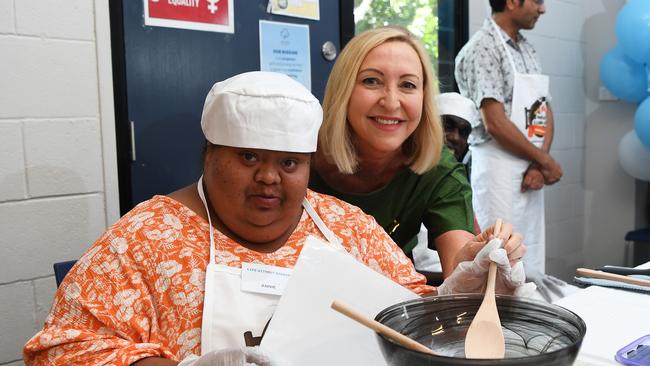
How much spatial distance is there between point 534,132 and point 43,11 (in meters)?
2.39

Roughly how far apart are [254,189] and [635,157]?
3299 mm

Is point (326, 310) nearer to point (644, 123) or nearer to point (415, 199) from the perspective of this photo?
point (415, 199)

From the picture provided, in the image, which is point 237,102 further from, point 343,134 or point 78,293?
point 343,134

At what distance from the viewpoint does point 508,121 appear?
3137mm

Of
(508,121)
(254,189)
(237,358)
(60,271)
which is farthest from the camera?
(508,121)

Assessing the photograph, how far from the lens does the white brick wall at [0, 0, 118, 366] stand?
5.98ft

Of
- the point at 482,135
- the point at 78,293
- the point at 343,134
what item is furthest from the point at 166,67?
the point at 482,135

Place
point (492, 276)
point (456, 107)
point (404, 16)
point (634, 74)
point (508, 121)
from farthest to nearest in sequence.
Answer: point (634, 74) < point (404, 16) < point (508, 121) < point (456, 107) < point (492, 276)

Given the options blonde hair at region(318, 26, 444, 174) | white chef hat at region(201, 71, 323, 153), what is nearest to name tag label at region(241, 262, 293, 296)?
white chef hat at region(201, 71, 323, 153)

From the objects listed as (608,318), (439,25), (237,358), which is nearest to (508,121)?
(439,25)

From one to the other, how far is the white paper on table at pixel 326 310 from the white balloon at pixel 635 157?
3.19 meters

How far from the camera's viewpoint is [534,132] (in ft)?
11.0

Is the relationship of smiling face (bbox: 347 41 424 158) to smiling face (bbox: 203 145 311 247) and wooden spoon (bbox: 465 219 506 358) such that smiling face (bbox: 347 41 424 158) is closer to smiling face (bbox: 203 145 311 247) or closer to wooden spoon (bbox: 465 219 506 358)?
smiling face (bbox: 203 145 311 247)

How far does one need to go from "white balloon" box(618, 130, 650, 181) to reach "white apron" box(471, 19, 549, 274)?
88cm
